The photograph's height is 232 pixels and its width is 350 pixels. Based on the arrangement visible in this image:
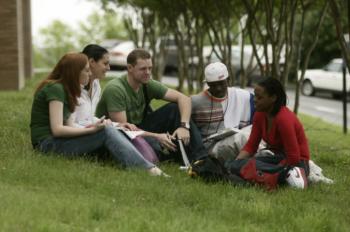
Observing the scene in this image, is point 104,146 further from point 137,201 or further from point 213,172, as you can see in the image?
point 137,201

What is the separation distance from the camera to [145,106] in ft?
26.2

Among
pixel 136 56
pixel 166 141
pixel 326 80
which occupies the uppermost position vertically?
pixel 136 56

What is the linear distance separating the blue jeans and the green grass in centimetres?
12

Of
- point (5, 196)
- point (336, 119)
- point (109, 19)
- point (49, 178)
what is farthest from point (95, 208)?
point (109, 19)

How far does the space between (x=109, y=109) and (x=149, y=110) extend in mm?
614

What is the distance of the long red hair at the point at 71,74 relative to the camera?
6984 millimetres

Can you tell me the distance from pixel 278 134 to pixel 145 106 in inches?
68.3

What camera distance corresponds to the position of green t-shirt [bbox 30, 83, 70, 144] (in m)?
6.92

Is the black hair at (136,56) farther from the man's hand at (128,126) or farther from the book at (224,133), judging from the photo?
the book at (224,133)

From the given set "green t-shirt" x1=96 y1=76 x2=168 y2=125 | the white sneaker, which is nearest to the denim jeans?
"green t-shirt" x1=96 y1=76 x2=168 y2=125

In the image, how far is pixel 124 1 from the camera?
22.9 metres

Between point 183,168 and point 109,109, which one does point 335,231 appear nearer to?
point 183,168

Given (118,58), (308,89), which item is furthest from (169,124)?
(118,58)

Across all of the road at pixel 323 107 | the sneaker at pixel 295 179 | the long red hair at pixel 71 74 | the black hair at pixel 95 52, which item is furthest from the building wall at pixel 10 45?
the sneaker at pixel 295 179
